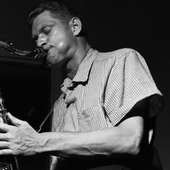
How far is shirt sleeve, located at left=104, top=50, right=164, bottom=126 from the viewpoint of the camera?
129 centimetres

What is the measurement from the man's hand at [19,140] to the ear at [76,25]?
63cm

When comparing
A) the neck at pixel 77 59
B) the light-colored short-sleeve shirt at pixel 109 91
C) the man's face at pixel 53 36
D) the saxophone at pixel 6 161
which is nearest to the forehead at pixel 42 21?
the man's face at pixel 53 36

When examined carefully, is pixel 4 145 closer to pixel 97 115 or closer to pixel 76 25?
pixel 97 115

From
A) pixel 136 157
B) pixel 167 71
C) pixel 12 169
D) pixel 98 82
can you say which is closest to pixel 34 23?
pixel 98 82

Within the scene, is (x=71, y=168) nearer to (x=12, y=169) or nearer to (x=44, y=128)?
(x=12, y=169)

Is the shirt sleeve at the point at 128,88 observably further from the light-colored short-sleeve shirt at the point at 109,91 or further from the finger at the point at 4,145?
the finger at the point at 4,145

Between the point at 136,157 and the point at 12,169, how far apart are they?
0.48 meters

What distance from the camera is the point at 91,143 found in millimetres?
1231

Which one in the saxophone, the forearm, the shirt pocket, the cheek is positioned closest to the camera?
the forearm

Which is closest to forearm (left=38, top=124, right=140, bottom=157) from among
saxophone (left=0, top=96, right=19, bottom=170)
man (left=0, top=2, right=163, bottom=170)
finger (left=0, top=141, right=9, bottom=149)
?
man (left=0, top=2, right=163, bottom=170)

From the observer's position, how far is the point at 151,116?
1399mm

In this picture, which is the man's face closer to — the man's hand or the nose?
the nose

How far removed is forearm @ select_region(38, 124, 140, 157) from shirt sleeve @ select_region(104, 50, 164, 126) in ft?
0.22

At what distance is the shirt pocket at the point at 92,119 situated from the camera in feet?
4.41
